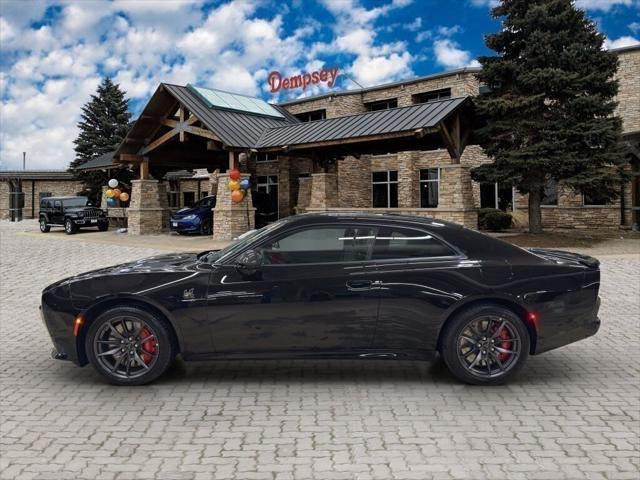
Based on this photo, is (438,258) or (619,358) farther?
(619,358)

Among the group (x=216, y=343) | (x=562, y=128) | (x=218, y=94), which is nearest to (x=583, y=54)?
(x=562, y=128)

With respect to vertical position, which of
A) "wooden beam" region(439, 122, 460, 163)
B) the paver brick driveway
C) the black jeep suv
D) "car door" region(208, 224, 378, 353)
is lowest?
the paver brick driveway

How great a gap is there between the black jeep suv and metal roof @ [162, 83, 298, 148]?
29.8ft

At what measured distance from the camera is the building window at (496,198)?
29.8 metres

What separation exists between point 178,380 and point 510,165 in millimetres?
16924

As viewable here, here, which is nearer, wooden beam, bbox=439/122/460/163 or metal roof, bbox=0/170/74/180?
wooden beam, bbox=439/122/460/163

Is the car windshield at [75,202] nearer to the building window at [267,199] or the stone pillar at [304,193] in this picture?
the building window at [267,199]

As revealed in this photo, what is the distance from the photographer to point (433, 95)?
33688 mm

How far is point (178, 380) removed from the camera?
17.6 ft

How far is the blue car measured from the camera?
26422 millimetres

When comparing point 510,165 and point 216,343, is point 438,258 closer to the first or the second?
point 216,343

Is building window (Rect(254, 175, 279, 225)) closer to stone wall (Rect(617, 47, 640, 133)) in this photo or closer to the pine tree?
the pine tree

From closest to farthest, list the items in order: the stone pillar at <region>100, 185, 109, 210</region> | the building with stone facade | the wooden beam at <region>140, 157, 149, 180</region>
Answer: the building with stone facade, the wooden beam at <region>140, 157, 149, 180</region>, the stone pillar at <region>100, 185, 109, 210</region>

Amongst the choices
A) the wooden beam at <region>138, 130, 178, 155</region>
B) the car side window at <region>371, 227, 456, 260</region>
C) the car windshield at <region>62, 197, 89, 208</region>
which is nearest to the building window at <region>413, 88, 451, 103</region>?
the wooden beam at <region>138, 130, 178, 155</region>
